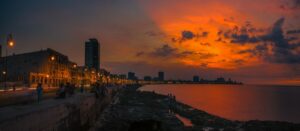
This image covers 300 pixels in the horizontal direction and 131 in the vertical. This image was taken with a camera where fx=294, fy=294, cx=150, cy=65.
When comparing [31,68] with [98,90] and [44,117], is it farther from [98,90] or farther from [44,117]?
[44,117]

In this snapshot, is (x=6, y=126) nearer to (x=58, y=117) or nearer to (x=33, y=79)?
(x=58, y=117)

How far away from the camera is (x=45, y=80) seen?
298ft

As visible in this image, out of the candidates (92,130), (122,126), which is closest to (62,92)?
(92,130)

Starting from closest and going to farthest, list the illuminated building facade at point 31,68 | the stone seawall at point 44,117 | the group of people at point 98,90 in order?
the stone seawall at point 44,117 → the group of people at point 98,90 → the illuminated building facade at point 31,68

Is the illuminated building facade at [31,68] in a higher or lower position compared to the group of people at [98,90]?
higher

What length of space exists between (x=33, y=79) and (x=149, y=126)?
250 ft

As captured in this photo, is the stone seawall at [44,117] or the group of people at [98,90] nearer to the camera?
the stone seawall at [44,117]

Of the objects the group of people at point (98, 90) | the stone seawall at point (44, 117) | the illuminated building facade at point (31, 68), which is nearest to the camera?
the stone seawall at point (44, 117)

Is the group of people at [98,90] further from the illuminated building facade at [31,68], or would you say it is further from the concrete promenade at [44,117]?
the illuminated building facade at [31,68]

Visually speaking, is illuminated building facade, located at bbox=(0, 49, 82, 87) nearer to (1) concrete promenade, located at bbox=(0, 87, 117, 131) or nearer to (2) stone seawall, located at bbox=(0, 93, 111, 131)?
(1) concrete promenade, located at bbox=(0, 87, 117, 131)

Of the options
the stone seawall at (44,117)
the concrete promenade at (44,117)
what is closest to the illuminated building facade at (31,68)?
the concrete promenade at (44,117)

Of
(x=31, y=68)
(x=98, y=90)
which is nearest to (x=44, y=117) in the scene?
(x=98, y=90)

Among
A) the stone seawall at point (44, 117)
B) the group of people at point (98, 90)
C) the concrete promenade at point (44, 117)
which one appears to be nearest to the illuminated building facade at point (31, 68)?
the group of people at point (98, 90)

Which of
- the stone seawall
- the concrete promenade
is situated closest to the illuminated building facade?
the concrete promenade
